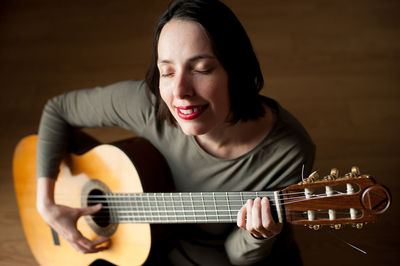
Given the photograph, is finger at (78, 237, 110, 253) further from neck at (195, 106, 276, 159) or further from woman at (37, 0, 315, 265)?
neck at (195, 106, 276, 159)

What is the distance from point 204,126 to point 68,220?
59cm

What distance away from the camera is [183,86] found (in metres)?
0.86

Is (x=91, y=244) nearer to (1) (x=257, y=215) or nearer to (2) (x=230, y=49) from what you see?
(1) (x=257, y=215)

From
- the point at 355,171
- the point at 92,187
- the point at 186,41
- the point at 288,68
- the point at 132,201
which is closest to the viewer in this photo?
the point at 355,171

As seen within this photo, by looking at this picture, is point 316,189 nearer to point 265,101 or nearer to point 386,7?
point 265,101

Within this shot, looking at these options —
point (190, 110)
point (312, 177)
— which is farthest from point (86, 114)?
point (312, 177)

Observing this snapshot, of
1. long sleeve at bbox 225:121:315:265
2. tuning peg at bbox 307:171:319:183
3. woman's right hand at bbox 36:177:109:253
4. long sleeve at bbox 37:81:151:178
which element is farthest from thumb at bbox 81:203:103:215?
tuning peg at bbox 307:171:319:183

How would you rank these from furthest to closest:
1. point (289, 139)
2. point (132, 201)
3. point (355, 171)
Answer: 1. point (132, 201)
2. point (289, 139)
3. point (355, 171)

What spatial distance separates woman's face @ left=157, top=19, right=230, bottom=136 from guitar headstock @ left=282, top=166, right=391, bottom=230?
25cm

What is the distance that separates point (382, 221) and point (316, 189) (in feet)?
2.90

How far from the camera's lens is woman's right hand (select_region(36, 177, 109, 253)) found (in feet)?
4.01

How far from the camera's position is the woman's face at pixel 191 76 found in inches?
33.5

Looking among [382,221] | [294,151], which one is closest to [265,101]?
[294,151]

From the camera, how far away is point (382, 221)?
1554mm
